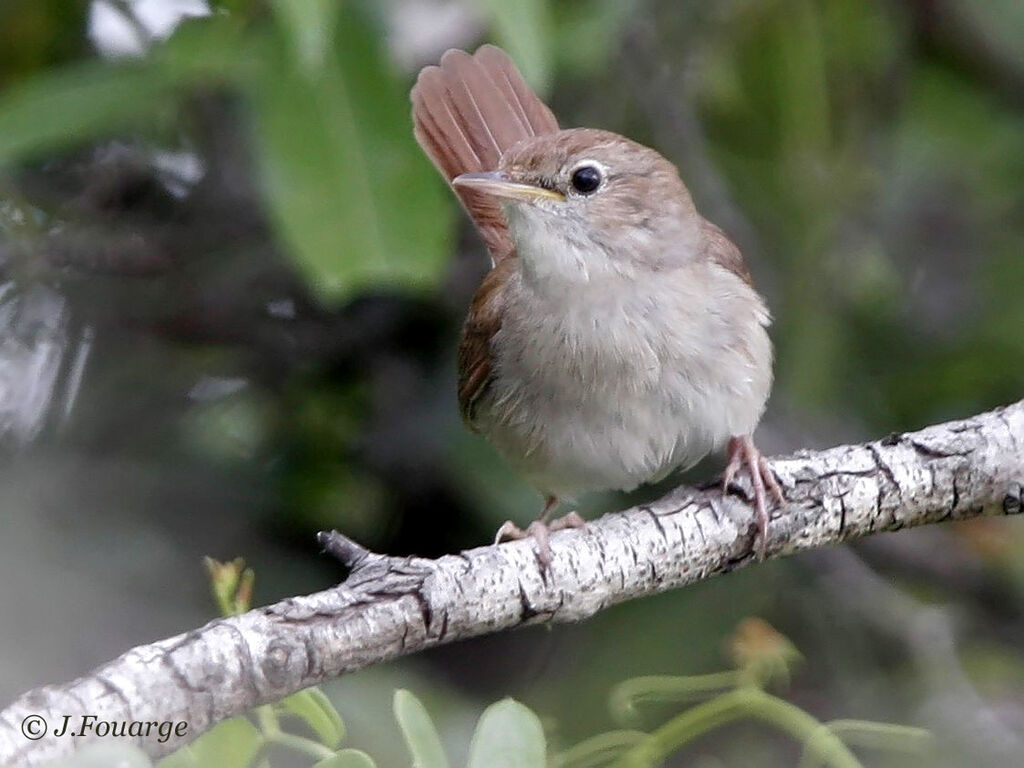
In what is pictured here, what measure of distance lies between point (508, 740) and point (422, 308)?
2652 mm

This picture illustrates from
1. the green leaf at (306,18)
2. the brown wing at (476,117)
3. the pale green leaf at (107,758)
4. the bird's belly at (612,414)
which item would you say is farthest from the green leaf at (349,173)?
the pale green leaf at (107,758)

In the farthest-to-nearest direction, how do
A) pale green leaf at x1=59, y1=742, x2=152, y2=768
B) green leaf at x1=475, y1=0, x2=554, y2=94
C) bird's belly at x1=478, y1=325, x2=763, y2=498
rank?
bird's belly at x1=478, y1=325, x2=763, y2=498, green leaf at x1=475, y1=0, x2=554, y2=94, pale green leaf at x1=59, y1=742, x2=152, y2=768

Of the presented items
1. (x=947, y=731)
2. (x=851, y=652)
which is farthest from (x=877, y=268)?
(x=947, y=731)

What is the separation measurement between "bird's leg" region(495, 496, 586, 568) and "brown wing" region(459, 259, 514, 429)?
11.1 inches

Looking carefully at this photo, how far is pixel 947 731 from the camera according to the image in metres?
3.80

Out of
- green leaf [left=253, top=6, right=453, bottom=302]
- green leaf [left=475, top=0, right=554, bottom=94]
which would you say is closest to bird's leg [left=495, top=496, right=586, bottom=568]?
green leaf [left=253, top=6, right=453, bottom=302]

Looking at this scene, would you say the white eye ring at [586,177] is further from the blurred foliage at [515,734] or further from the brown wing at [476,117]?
the blurred foliage at [515,734]

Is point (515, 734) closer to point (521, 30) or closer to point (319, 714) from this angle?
point (319, 714)

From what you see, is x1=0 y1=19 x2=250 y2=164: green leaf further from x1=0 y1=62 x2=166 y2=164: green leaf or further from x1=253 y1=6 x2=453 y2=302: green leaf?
x1=253 y1=6 x2=453 y2=302: green leaf

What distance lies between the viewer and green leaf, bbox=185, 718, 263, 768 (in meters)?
1.95

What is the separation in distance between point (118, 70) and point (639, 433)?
1.51 m

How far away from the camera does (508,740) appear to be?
6.35 feet

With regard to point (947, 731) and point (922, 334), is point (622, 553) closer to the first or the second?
point (947, 731)

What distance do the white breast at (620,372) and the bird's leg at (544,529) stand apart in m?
0.22
